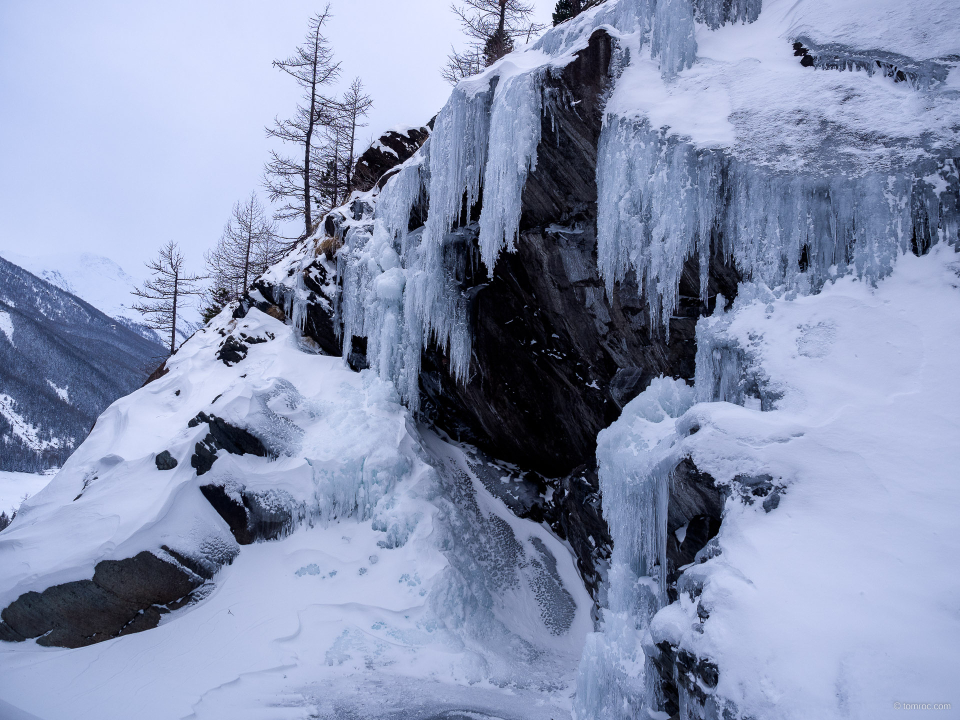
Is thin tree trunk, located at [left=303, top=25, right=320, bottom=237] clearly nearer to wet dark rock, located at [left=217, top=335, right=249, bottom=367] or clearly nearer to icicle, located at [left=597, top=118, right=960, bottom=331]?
wet dark rock, located at [left=217, top=335, right=249, bottom=367]

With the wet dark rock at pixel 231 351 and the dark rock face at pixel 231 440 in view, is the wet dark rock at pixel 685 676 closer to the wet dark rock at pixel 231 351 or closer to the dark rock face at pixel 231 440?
the dark rock face at pixel 231 440

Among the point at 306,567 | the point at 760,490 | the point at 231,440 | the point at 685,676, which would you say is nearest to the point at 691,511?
the point at 760,490

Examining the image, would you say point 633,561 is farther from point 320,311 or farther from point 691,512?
point 320,311

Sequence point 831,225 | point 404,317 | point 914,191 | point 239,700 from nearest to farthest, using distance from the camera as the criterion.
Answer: point 914,191, point 831,225, point 239,700, point 404,317

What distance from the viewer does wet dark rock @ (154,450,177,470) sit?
8.01 m

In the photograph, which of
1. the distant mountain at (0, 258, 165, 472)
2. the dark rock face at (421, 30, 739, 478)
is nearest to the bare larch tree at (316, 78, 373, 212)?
the dark rock face at (421, 30, 739, 478)

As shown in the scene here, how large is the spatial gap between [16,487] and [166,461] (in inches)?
1878

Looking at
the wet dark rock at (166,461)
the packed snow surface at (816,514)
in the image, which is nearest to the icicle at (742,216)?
the packed snow surface at (816,514)

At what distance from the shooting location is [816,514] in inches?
142

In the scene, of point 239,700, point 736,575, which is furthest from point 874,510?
point 239,700

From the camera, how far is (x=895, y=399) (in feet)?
12.7

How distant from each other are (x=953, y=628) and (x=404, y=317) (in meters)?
7.78

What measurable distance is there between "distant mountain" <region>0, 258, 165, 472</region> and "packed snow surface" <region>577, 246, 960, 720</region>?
42.8 metres

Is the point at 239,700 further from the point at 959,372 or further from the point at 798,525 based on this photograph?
the point at 959,372
